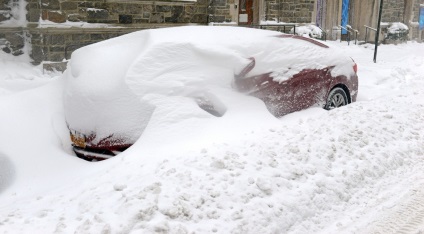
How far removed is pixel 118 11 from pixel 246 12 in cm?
684

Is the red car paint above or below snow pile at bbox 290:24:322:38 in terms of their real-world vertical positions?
below

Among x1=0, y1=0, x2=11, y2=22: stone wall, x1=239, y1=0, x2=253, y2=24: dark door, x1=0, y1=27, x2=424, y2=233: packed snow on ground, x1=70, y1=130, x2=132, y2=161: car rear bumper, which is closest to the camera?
x1=0, y1=27, x2=424, y2=233: packed snow on ground

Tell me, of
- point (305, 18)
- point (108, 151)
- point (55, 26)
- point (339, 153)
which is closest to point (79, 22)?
point (55, 26)

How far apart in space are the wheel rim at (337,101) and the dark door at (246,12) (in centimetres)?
1072

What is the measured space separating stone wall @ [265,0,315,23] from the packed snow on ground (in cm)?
1177

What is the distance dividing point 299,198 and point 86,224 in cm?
183

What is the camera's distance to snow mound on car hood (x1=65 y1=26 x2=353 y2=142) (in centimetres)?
478

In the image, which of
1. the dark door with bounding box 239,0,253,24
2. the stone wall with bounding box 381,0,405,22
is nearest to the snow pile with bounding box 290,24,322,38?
the dark door with bounding box 239,0,253,24

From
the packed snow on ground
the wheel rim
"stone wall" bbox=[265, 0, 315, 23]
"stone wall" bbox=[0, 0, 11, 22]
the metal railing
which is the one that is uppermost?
"stone wall" bbox=[265, 0, 315, 23]

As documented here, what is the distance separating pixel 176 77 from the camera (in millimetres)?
5105

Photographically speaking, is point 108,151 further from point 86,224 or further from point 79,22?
point 79,22

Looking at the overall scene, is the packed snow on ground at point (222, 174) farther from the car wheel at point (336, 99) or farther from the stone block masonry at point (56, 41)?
the stone block masonry at point (56, 41)

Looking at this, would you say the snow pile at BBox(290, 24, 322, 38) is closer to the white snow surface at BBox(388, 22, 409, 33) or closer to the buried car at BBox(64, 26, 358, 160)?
the white snow surface at BBox(388, 22, 409, 33)

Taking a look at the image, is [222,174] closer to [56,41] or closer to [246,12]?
[56,41]
